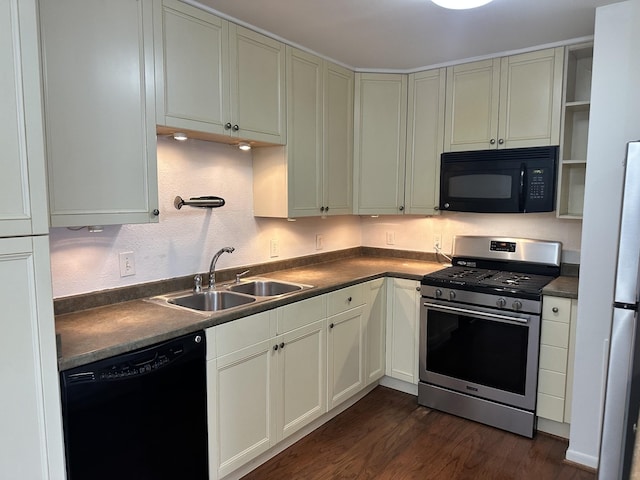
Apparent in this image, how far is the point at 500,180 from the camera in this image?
113 inches

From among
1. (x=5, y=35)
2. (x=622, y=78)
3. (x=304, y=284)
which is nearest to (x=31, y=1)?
(x=5, y=35)

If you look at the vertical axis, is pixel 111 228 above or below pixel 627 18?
below

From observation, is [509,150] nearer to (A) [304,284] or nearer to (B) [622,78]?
(B) [622,78]

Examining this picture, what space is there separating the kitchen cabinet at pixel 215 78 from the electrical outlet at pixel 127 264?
25.4 inches

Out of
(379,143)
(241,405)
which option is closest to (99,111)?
(241,405)

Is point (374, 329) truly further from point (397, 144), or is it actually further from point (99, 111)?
point (99, 111)

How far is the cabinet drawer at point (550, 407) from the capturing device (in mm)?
2488

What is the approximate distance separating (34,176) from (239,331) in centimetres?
109

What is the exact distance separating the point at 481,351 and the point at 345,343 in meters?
0.86

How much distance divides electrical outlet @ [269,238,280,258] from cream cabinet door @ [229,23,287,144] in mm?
738

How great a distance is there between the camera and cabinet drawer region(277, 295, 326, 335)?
225 centimetres

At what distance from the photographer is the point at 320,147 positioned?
2.91 meters

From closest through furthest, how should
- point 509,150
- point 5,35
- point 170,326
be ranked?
point 5,35 < point 170,326 < point 509,150

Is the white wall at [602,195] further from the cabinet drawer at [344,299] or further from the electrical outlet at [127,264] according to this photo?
the electrical outlet at [127,264]
